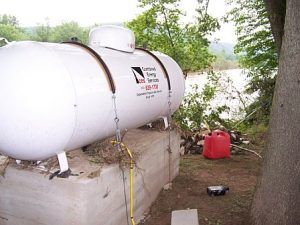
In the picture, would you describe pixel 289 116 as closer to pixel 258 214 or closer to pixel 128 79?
pixel 258 214

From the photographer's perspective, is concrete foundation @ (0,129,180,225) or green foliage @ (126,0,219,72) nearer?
concrete foundation @ (0,129,180,225)

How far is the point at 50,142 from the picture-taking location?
2.69 meters

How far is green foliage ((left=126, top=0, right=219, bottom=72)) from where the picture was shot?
8203 millimetres

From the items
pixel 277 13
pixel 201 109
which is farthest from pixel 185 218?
pixel 201 109

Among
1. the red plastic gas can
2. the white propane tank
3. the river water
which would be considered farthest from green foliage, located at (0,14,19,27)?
the white propane tank

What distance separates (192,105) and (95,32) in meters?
4.94

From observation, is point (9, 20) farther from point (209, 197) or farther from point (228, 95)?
point (209, 197)

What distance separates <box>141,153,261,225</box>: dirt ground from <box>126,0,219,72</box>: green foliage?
10.9 feet

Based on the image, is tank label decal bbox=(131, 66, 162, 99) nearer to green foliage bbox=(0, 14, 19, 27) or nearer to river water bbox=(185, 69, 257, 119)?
river water bbox=(185, 69, 257, 119)

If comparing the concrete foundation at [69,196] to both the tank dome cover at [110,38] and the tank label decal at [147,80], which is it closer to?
the tank label decal at [147,80]

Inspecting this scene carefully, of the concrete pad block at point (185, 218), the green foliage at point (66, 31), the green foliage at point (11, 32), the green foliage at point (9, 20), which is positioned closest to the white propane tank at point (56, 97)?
the concrete pad block at point (185, 218)

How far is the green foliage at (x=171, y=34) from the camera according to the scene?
323 inches

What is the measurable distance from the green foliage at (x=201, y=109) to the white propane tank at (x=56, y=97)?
454cm

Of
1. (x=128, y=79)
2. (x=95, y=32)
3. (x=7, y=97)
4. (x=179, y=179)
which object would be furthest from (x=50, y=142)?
(x=179, y=179)
